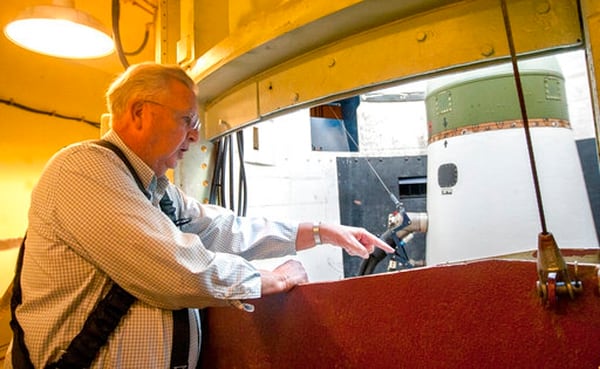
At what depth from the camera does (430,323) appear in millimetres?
622

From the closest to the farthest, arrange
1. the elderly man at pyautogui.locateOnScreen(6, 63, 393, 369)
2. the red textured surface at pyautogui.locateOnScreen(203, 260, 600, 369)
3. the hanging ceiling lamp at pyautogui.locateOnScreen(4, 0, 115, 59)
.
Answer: the red textured surface at pyautogui.locateOnScreen(203, 260, 600, 369), the elderly man at pyautogui.locateOnScreen(6, 63, 393, 369), the hanging ceiling lamp at pyautogui.locateOnScreen(4, 0, 115, 59)

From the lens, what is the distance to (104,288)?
2.46 feet

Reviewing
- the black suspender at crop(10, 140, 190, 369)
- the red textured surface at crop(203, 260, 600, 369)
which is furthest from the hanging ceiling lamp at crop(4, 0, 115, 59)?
the red textured surface at crop(203, 260, 600, 369)

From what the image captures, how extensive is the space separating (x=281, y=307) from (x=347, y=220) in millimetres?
2294

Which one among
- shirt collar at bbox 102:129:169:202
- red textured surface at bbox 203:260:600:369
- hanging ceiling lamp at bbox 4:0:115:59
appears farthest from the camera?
hanging ceiling lamp at bbox 4:0:115:59

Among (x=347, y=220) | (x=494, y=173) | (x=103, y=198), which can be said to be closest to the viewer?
(x=103, y=198)

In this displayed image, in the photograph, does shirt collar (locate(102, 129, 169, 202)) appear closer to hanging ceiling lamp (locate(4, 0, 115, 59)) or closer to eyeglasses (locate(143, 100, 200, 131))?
eyeglasses (locate(143, 100, 200, 131))

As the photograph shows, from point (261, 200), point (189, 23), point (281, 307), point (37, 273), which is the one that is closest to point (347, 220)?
point (261, 200)

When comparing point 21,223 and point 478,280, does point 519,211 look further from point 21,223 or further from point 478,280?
point 21,223

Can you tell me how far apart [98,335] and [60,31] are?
1077mm

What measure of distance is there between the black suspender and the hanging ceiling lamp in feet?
2.64

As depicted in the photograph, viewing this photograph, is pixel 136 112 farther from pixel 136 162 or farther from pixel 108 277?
pixel 108 277

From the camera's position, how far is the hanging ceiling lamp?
1.08 metres

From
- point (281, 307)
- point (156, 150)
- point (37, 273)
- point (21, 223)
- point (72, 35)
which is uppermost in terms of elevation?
point (72, 35)
